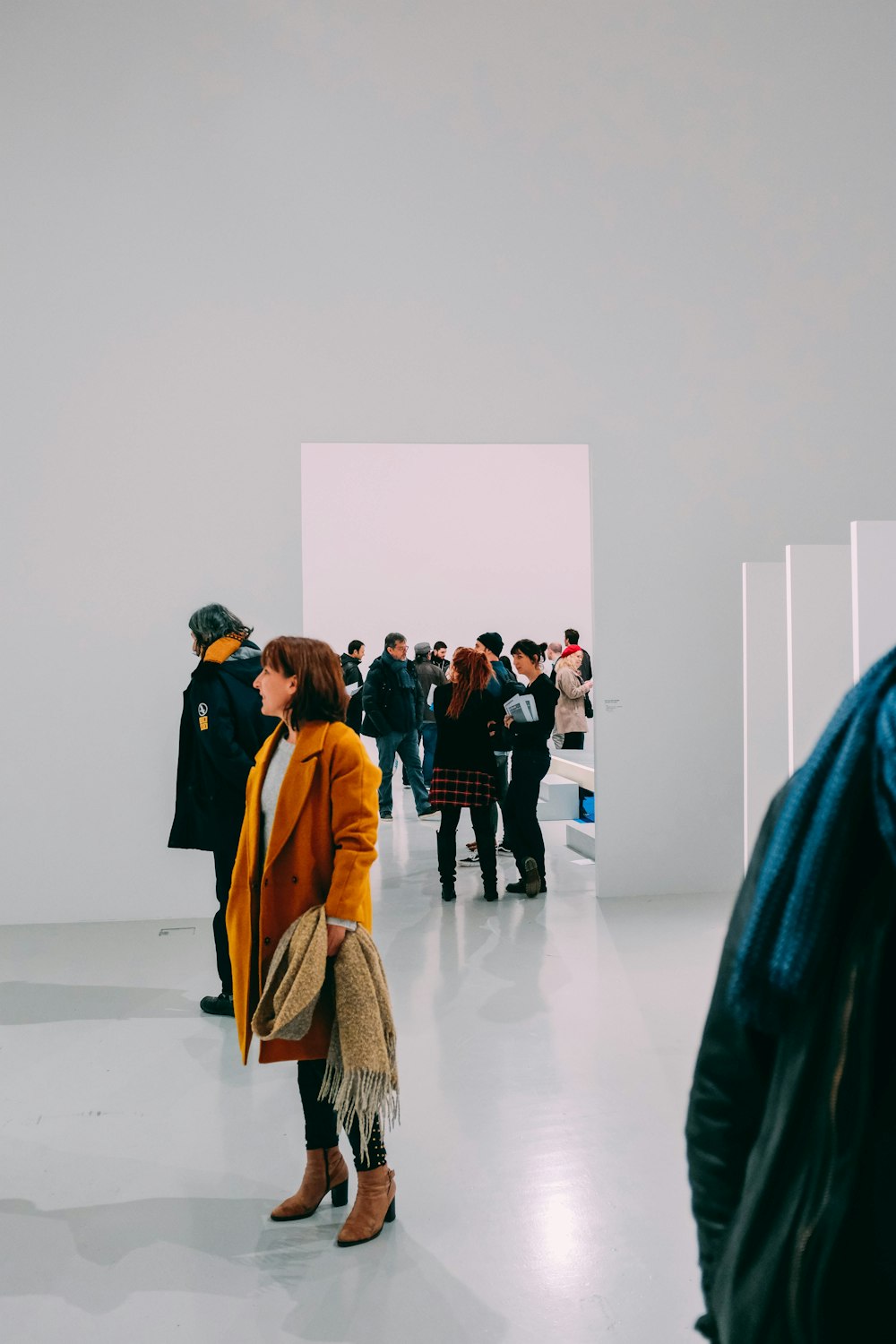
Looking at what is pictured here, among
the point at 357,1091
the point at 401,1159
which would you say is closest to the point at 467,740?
the point at 401,1159

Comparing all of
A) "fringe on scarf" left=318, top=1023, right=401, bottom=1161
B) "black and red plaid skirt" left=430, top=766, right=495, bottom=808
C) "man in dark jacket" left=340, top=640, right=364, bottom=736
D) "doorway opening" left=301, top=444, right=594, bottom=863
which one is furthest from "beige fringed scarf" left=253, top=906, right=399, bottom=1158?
"doorway opening" left=301, top=444, right=594, bottom=863

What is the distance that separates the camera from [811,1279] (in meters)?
0.87

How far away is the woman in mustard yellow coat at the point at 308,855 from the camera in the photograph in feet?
8.44

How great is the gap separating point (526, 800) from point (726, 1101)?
543cm

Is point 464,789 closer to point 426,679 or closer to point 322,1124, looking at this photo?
point 322,1124

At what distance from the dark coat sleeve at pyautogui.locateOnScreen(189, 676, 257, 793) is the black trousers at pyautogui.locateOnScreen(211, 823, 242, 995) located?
255mm

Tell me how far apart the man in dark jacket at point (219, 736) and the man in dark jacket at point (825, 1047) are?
346cm

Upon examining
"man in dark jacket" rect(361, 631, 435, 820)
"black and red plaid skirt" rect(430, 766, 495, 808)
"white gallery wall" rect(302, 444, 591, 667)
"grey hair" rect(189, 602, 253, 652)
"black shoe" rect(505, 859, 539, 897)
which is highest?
"white gallery wall" rect(302, 444, 591, 667)

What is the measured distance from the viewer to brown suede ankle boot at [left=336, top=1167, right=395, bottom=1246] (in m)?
2.61

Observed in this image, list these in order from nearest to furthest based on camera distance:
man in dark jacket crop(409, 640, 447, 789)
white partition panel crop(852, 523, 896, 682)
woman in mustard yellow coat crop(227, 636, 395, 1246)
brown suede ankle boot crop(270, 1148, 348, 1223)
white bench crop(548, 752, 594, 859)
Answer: woman in mustard yellow coat crop(227, 636, 395, 1246)
brown suede ankle boot crop(270, 1148, 348, 1223)
white partition panel crop(852, 523, 896, 682)
white bench crop(548, 752, 594, 859)
man in dark jacket crop(409, 640, 447, 789)

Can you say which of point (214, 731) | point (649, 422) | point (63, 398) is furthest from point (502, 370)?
point (214, 731)

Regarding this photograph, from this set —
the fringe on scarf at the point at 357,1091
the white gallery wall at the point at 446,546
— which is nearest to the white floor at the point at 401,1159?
the fringe on scarf at the point at 357,1091

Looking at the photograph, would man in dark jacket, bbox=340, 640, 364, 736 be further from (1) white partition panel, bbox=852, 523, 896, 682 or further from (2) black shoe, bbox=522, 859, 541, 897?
(1) white partition panel, bbox=852, 523, 896, 682

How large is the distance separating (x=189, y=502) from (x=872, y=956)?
5.72 metres
